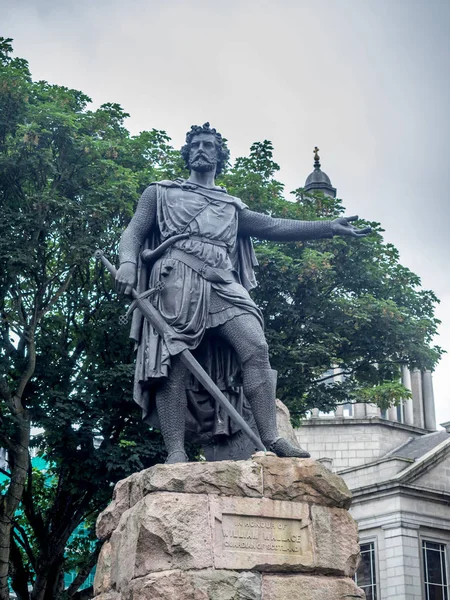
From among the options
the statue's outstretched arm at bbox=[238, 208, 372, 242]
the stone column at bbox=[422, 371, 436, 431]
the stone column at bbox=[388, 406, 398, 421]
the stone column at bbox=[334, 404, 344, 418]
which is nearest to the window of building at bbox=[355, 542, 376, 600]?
the stone column at bbox=[334, 404, 344, 418]

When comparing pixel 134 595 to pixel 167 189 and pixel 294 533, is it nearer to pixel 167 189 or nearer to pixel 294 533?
pixel 294 533

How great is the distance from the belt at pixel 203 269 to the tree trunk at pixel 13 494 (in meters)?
10.8

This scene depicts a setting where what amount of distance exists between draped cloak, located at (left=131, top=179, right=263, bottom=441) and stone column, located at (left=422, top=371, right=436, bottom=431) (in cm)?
4917

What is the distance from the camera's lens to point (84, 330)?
19156 mm

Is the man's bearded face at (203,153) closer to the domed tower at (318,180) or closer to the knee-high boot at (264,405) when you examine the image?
the knee-high boot at (264,405)

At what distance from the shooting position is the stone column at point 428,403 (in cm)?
5535

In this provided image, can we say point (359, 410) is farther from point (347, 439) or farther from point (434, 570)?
point (434, 570)

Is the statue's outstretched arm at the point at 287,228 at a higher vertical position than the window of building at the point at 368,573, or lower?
lower

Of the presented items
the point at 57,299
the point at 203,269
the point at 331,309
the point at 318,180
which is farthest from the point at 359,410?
the point at 203,269

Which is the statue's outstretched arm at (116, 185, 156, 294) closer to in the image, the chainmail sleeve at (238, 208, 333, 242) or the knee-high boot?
the chainmail sleeve at (238, 208, 333, 242)

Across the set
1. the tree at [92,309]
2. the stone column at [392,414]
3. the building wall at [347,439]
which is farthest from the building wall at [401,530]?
the stone column at [392,414]

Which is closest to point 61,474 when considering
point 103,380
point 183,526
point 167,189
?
point 103,380

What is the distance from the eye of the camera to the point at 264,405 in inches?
280

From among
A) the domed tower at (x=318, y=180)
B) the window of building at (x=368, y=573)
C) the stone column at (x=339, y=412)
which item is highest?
the domed tower at (x=318, y=180)
